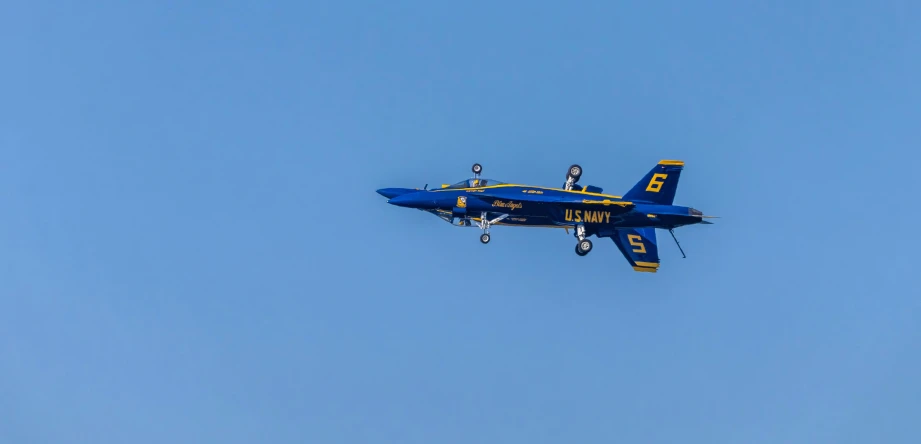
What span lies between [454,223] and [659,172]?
509 inches

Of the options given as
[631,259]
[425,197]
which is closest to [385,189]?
[425,197]

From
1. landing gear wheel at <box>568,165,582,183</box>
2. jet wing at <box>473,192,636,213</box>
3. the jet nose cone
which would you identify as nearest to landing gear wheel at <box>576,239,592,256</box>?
jet wing at <box>473,192,636,213</box>

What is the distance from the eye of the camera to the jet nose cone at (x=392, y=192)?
3246 inches

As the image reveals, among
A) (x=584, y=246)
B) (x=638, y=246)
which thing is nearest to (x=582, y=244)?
(x=584, y=246)

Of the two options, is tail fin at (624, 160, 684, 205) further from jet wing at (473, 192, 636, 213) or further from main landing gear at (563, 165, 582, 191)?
main landing gear at (563, 165, 582, 191)

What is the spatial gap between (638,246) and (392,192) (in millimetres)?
15757

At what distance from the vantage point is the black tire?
3152 inches

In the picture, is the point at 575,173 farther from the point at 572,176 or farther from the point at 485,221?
the point at 485,221

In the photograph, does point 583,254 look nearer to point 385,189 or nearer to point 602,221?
point 602,221

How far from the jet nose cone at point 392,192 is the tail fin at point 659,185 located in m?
13.8

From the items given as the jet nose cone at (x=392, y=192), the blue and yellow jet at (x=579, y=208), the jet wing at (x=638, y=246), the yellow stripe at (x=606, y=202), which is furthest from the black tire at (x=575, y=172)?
the jet nose cone at (x=392, y=192)

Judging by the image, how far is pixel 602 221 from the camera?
261 feet

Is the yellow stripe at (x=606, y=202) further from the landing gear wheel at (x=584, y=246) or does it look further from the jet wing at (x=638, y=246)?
the jet wing at (x=638, y=246)

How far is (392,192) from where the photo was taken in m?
82.8
